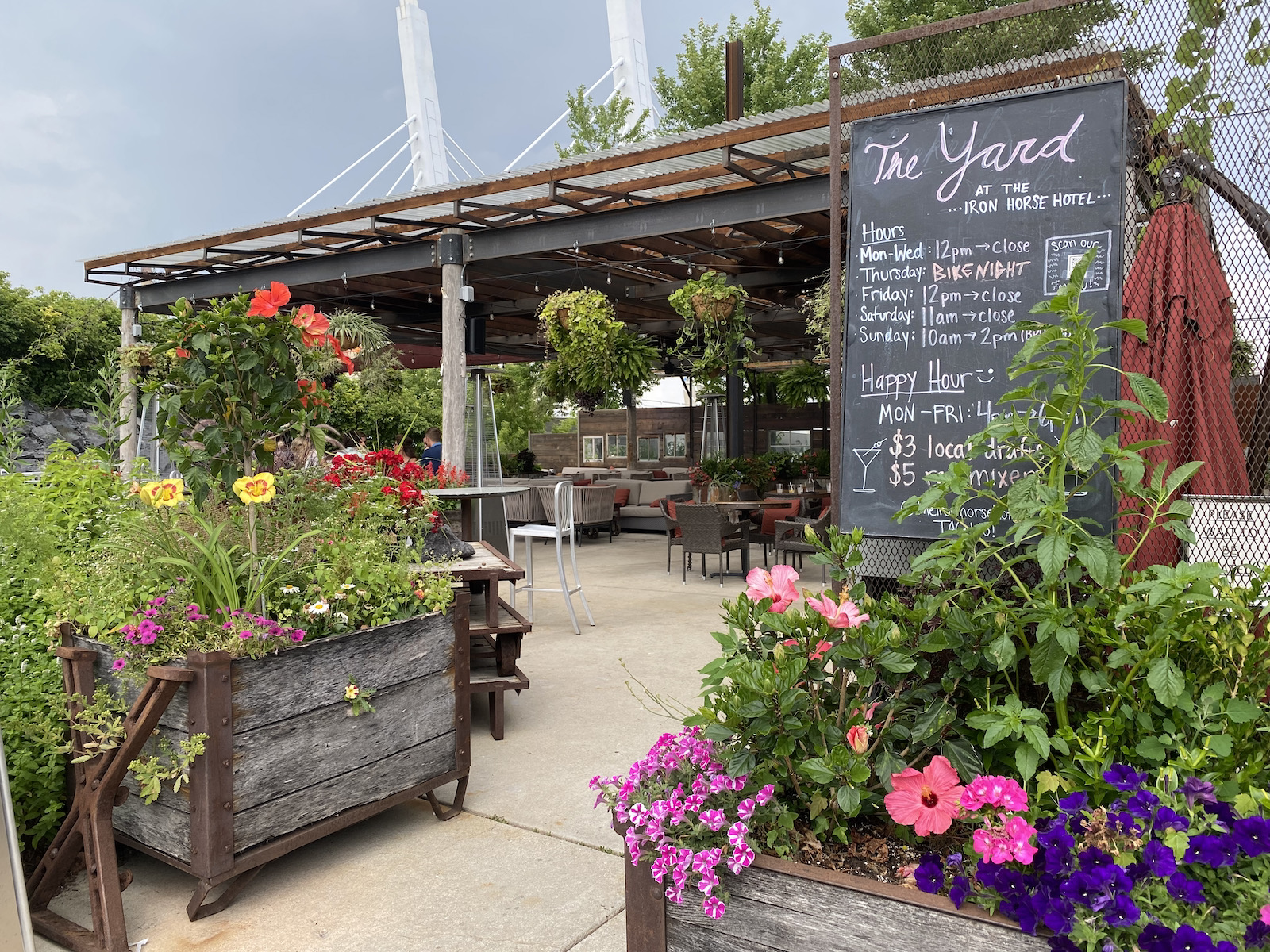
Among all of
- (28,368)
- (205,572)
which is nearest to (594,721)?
(205,572)

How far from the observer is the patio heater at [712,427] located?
1228 cm

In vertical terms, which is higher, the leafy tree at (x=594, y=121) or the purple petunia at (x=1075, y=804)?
the leafy tree at (x=594, y=121)

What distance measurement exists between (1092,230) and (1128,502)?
70cm

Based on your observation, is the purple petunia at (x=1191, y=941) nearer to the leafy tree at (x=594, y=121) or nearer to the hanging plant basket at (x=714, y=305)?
the hanging plant basket at (x=714, y=305)

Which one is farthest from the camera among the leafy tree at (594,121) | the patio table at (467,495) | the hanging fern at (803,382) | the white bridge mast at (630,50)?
the leafy tree at (594,121)

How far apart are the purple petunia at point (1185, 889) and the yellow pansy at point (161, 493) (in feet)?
7.44

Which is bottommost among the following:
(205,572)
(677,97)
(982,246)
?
(205,572)

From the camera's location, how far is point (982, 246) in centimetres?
228

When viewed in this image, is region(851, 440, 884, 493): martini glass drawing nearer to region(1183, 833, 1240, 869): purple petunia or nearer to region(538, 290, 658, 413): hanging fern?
region(1183, 833, 1240, 869): purple petunia

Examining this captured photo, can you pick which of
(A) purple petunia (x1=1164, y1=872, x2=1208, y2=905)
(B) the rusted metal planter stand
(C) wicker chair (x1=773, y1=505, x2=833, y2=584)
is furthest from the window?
(A) purple petunia (x1=1164, y1=872, x2=1208, y2=905)

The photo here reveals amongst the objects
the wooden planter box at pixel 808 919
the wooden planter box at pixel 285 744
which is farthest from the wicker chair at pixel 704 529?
the wooden planter box at pixel 808 919

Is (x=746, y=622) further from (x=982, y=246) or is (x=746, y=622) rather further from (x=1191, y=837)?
(x=982, y=246)

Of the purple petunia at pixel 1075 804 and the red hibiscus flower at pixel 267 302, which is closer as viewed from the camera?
the purple petunia at pixel 1075 804

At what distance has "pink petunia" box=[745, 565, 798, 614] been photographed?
159 cm
